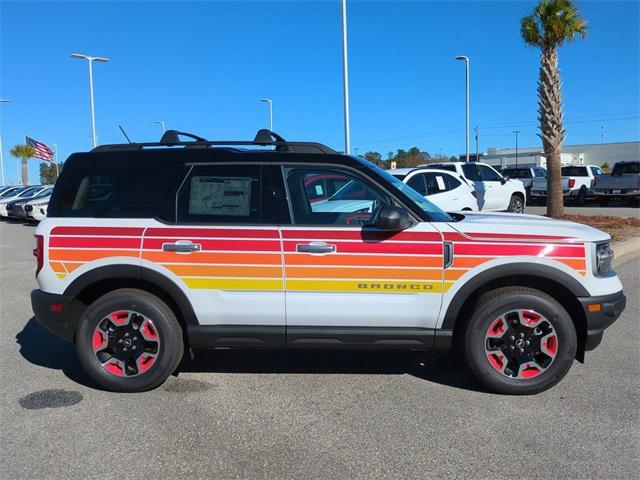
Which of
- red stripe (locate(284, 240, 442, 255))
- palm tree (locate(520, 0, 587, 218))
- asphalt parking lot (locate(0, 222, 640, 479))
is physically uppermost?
palm tree (locate(520, 0, 587, 218))

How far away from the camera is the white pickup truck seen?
25.0 meters

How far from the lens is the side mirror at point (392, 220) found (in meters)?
3.99

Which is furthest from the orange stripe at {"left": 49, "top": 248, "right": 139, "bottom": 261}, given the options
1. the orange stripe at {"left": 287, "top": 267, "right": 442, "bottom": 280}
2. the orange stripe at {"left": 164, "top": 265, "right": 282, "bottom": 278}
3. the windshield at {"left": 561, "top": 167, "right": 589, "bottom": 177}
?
the windshield at {"left": 561, "top": 167, "right": 589, "bottom": 177}

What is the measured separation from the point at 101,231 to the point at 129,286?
0.50 meters

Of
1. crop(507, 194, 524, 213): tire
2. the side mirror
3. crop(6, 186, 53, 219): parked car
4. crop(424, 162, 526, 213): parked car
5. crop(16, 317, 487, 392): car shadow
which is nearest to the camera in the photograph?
the side mirror

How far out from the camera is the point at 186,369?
16.3 feet

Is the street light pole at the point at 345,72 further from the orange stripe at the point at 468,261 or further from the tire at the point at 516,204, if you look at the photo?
the orange stripe at the point at 468,261

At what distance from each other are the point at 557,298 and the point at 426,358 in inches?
53.8

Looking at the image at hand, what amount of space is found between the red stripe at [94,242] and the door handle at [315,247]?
4.11 feet

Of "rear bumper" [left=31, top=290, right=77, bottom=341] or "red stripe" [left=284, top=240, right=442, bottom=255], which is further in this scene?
"rear bumper" [left=31, top=290, right=77, bottom=341]

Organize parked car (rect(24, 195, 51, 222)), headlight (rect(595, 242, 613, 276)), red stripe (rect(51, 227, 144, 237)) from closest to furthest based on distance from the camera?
1. headlight (rect(595, 242, 613, 276))
2. red stripe (rect(51, 227, 144, 237))
3. parked car (rect(24, 195, 51, 222))

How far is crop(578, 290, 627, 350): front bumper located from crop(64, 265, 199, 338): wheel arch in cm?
294

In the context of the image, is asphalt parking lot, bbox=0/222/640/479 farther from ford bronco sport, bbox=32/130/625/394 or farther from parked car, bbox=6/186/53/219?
parked car, bbox=6/186/53/219

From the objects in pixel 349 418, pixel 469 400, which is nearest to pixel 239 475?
pixel 349 418
